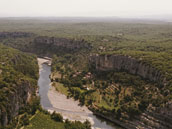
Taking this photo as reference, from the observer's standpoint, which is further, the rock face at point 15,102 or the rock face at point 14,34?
the rock face at point 14,34

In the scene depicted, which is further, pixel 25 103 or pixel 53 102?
pixel 53 102

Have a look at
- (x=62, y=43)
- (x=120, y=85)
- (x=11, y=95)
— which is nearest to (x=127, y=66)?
(x=120, y=85)

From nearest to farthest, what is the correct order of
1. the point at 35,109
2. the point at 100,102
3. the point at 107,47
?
the point at 35,109
the point at 100,102
the point at 107,47

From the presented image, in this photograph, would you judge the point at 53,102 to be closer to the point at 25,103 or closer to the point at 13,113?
the point at 25,103

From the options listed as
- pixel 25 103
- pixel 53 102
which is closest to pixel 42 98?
pixel 53 102

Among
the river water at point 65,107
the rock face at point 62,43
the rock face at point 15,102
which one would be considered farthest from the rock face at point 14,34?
the rock face at point 15,102

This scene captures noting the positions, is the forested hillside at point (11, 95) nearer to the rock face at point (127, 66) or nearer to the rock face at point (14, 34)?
the rock face at point (127, 66)

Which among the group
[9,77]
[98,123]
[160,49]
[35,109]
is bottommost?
[98,123]
